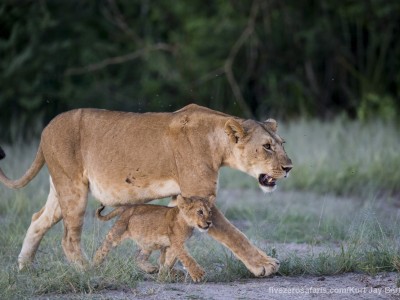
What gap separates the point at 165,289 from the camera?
5.54 m

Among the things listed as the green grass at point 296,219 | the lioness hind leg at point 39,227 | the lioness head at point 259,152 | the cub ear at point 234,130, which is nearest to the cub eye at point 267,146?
the lioness head at point 259,152

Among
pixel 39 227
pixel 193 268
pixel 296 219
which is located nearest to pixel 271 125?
pixel 193 268

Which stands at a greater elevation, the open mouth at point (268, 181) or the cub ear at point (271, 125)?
the cub ear at point (271, 125)

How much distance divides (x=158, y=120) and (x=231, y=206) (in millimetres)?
2913

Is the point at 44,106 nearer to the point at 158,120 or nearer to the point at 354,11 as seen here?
the point at 354,11

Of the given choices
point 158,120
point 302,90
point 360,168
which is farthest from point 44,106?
point 158,120

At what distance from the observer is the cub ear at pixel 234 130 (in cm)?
591

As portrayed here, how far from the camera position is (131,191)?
6.20 meters

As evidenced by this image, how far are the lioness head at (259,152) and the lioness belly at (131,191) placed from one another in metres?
0.48

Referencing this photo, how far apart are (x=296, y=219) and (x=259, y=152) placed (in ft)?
8.78

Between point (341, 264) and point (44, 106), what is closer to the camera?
point (341, 264)

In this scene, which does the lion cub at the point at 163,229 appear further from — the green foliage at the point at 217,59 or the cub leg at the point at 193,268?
the green foliage at the point at 217,59

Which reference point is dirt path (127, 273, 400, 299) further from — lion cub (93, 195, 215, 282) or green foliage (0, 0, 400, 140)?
green foliage (0, 0, 400, 140)

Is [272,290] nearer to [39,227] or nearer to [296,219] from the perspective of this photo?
[39,227]
